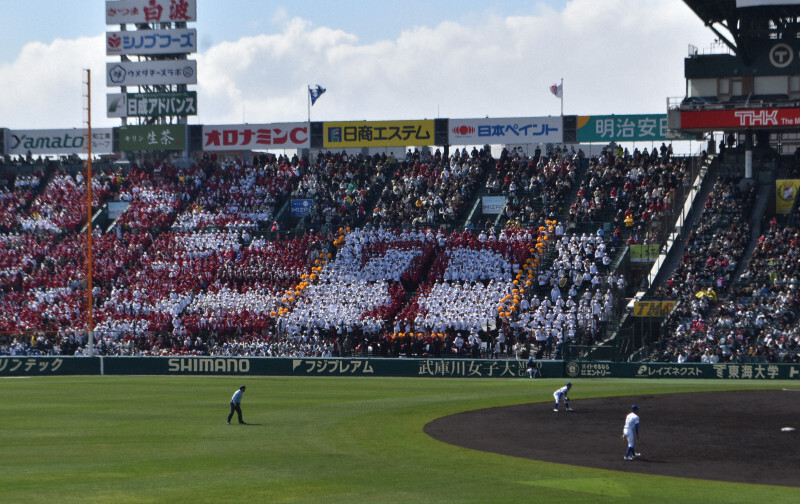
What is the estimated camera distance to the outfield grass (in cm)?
2308

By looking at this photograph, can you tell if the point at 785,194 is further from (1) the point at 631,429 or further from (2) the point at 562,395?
(1) the point at 631,429

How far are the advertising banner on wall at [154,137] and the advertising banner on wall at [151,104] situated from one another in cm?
113

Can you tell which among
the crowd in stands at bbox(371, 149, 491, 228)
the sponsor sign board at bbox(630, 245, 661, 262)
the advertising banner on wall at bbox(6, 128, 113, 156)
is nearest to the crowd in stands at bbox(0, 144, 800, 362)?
the crowd in stands at bbox(371, 149, 491, 228)

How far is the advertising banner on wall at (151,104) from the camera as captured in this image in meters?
85.4

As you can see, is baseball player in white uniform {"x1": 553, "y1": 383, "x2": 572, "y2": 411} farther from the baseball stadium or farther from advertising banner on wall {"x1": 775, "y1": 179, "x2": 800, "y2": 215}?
Answer: advertising banner on wall {"x1": 775, "y1": 179, "x2": 800, "y2": 215}

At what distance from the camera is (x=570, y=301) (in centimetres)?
5897

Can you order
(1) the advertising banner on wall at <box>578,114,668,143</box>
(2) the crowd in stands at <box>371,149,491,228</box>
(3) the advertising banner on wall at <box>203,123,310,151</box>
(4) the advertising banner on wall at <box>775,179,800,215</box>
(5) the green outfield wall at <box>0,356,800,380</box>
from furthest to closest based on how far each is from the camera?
(3) the advertising banner on wall at <box>203,123,310,151</box>, (1) the advertising banner on wall at <box>578,114,668,143</box>, (2) the crowd in stands at <box>371,149,491,228</box>, (4) the advertising banner on wall at <box>775,179,800,215</box>, (5) the green outfield wall at <box>0,356,800,380</box>

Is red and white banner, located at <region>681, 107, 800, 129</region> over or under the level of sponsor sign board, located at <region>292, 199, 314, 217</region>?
over

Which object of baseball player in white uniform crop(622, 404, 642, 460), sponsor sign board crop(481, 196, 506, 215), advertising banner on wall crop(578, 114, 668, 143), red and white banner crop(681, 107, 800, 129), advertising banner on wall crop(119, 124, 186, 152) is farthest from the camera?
advertising banner on wall crop(119, 124, 186, 152)

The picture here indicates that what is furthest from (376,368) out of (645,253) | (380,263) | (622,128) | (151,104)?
(151,104)

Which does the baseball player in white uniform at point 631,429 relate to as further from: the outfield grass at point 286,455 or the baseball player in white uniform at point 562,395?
the baseball player in white uniform at point 562,395

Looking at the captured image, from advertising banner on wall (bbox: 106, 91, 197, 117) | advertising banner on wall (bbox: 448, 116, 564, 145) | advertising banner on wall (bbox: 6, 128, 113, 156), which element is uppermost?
advertising banner on wall (bbox: 106, 91, 197, 117)

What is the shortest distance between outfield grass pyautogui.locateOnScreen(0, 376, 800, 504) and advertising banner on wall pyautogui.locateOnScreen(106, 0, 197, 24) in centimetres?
4462

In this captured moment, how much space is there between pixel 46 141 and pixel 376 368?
47.8 m
